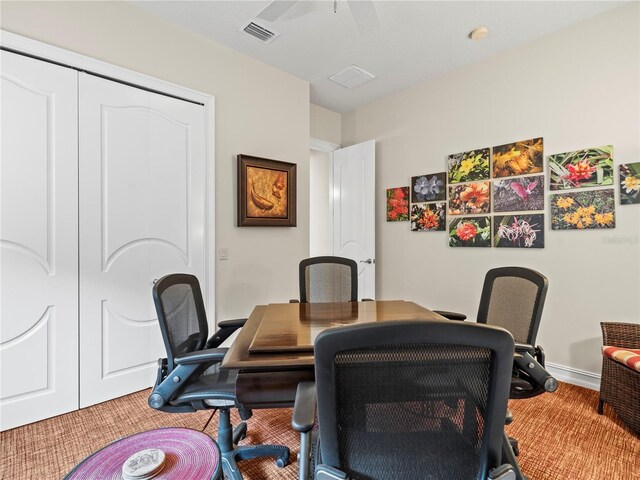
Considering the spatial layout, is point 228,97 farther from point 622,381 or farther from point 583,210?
point 622,381

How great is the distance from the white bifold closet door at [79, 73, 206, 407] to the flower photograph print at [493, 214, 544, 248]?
2.80 meters

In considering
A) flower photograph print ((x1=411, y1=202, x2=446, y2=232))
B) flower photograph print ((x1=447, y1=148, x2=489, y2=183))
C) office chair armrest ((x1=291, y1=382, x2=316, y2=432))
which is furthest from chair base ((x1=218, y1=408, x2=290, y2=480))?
flower photograph print ((x1=447, y1=148, x2=489, y2=183))

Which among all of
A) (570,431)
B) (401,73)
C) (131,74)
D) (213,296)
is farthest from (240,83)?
(570,431)

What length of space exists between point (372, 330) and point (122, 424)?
2.23 meters

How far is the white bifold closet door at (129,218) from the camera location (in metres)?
2.31

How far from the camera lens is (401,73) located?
3.46m

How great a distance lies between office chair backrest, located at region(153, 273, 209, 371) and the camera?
4.91ft

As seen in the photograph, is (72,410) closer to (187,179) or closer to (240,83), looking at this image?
(187,179)

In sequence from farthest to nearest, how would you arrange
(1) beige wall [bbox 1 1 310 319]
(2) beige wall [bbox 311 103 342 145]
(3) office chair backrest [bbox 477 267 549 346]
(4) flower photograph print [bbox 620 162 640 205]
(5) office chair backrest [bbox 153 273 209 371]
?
1. (2) beige wall [bbox 311 103 342 145]
2. (4) flower photograph print [bbox 620 162 640 205]
3. (1) beige wall [bbox 1 1 310 319]
4. (3) office chair backrest [bbox 477 267 549 346]
5. (5) office chair backrest [bbox 153 273 209 371]

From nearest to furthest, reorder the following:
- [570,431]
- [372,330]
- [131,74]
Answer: [372,330] → [570,431] → [131,74]

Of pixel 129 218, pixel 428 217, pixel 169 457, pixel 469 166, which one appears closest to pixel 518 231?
pixel 469 166

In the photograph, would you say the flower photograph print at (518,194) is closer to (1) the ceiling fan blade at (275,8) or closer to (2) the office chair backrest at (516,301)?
(2) the office chair backrest at (516,301)

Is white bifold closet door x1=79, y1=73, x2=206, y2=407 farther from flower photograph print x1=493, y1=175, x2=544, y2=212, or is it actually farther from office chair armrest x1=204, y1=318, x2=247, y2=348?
flower photograph print x1=493, y1=175, x2=544, y2=212

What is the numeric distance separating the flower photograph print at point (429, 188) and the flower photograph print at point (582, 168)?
0.99 metres
